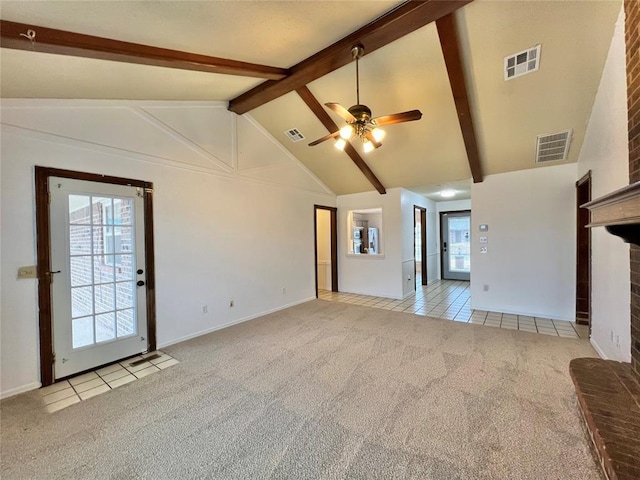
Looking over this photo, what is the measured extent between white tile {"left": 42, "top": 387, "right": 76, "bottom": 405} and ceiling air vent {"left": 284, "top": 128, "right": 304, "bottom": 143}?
14.5 ft

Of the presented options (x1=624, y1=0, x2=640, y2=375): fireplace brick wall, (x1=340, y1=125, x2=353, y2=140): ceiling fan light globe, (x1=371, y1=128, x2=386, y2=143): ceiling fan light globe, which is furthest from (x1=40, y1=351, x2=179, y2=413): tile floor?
(x1=624, y1=0, x2=640, y2=375): fireplace brick wall

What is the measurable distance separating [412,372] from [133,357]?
129 inches

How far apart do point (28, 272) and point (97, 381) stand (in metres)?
1.27

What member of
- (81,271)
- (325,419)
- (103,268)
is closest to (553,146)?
(325,419)

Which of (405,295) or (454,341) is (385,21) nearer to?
(454,341)

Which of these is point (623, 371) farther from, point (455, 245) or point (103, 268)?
point (455, 245)

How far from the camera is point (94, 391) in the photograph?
2547 millimetres

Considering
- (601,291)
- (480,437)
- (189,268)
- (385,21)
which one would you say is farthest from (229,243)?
(601,291)

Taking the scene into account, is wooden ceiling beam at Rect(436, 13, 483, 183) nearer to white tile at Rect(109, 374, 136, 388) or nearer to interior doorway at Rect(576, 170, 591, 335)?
interior doorway at Rect(576, 170, 591, 335)

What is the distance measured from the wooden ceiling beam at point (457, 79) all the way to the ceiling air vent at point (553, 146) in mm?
825

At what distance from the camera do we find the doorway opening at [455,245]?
8.12 metres

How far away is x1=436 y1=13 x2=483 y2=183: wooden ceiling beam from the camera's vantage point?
99.8 inches

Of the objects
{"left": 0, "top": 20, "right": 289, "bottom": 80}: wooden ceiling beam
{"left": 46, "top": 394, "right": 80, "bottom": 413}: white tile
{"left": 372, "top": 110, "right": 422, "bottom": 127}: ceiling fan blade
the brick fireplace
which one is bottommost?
{"left": 46, "top": 394, "right": 80, "bottom": 413}: white tile

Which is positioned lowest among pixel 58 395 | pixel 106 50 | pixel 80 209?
pixel 58 395
